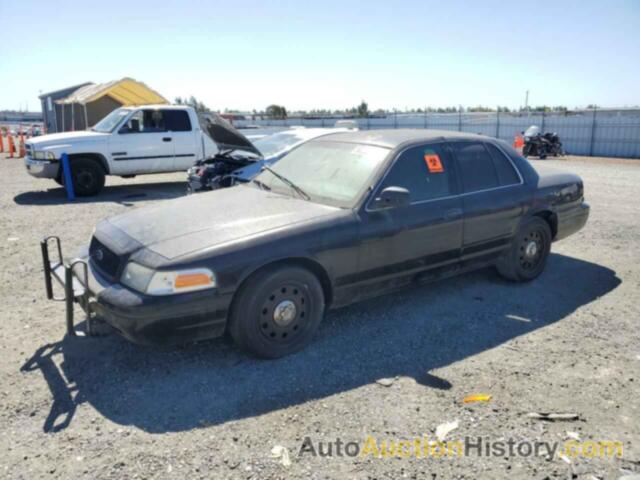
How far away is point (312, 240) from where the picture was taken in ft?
12.4

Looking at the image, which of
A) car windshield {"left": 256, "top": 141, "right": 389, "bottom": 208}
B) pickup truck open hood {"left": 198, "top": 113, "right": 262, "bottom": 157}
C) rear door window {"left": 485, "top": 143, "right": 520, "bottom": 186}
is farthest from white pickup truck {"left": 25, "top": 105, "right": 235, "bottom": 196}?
rear door window {"left": 485, "top": 143, "right": 520, "bottom": 186}

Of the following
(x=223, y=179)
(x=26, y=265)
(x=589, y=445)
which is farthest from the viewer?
(x=223, y=179)

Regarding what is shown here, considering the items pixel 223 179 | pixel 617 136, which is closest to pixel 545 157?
pixel 617 136

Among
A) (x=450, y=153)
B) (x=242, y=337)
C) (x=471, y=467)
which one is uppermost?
(x=450, y=153)

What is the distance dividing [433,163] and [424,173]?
17cm

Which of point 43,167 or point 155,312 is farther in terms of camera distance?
point 43,167

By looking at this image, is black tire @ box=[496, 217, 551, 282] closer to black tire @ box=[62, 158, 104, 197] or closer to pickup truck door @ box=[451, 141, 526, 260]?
pickup truck door @ box=[451, 141, 526, 260]

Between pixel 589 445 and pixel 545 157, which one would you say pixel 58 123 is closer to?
pixel 545 157

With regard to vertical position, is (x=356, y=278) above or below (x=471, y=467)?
above

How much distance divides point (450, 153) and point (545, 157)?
17.9m

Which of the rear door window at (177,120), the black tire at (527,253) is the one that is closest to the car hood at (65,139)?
the rear door window at (177,120)

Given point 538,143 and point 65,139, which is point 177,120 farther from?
point 538,143

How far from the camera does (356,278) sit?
Result: 13.5ft

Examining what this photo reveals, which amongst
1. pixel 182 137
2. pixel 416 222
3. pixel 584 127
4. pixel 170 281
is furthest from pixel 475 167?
pixel 584 127
